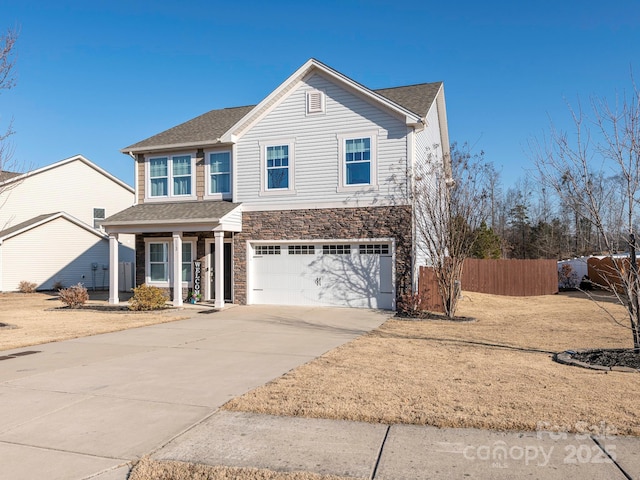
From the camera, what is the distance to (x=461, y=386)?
22.6 feet

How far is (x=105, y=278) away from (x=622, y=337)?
27649mm

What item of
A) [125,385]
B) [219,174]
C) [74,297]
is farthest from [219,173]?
[125,385]

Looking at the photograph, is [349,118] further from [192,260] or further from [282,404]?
[282,404]

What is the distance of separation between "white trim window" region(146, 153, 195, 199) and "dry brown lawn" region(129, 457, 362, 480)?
647 inches

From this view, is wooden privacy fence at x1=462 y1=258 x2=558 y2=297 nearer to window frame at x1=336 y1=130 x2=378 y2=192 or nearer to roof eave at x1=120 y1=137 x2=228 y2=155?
window frame at x1=336 y1=130 x2=378 y2=192

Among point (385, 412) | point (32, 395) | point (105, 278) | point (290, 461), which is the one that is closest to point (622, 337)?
point (385, 412)

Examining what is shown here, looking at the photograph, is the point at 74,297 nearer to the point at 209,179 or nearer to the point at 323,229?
the point at 209,179

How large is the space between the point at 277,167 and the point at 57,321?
8.86m

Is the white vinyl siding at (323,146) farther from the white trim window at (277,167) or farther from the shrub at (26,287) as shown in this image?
the shrub at (26,287)

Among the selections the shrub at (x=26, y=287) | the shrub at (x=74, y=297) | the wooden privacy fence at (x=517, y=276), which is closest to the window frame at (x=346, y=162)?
the wooden privacy fence at (x=517, y=276)

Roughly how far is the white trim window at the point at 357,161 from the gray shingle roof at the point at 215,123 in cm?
190

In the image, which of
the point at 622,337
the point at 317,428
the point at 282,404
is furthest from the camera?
the point at 622,337

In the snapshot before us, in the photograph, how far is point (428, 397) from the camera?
636 cm

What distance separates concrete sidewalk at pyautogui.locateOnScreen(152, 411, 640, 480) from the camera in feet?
14.1
